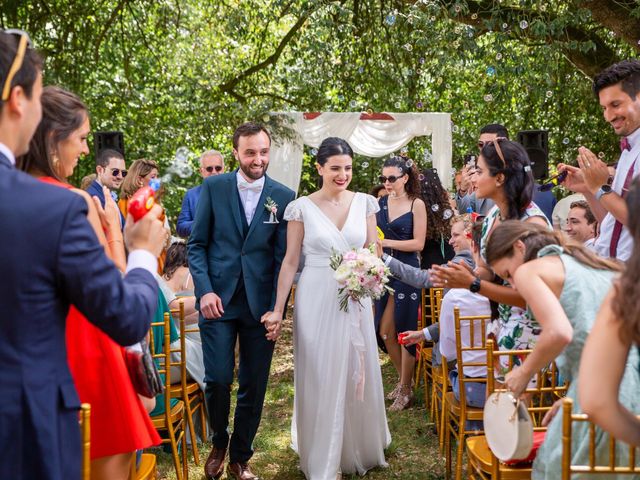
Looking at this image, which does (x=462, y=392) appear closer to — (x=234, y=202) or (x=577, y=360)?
(x=577, y=360)

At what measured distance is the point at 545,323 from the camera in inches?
110

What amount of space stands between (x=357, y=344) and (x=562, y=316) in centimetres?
228

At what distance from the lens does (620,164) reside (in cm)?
428

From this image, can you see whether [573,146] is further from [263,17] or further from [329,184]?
[329,184]

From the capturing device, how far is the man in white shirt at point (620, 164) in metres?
4.02

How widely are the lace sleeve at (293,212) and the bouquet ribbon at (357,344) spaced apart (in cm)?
64

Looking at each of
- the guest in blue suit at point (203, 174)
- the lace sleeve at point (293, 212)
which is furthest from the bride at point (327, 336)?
the guest in blue suit at point (203, 174)

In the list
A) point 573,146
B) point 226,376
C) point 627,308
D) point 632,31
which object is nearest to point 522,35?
point 632,31

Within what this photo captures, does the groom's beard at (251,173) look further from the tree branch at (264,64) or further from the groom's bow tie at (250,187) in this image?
the tree branch at (264,64)

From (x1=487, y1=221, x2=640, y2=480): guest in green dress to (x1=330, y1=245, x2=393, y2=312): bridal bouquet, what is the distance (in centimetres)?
158

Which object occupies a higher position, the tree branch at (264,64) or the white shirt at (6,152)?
the tree branch at (264,64)

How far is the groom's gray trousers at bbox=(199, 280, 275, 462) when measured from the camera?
4855mm

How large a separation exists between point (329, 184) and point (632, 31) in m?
5.27

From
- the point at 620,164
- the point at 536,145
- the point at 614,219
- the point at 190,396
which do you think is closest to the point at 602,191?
the point at 614,219
